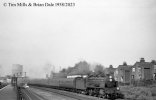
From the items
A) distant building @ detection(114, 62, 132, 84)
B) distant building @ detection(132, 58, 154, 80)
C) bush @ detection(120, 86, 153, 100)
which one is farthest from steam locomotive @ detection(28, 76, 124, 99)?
distant building @ detection(114, 62, 132, 84)

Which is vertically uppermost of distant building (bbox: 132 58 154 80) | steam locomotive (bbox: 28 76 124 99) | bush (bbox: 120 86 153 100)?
distant building (bbox: 132 58 154 80)

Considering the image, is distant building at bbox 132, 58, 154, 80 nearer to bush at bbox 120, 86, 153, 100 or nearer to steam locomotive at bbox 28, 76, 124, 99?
bush at bbox 120, 86, 153, 100

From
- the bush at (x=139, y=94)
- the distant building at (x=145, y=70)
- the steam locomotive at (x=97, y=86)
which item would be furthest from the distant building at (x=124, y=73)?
the bush at (x=139, y=94)

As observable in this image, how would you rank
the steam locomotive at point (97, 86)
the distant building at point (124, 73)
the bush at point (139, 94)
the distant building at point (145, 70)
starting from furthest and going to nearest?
the distant building at point (124, 73)
the distant building at point (145, 70)
the bush at point (139, 94)
the steam locomotive at point (97, 86)

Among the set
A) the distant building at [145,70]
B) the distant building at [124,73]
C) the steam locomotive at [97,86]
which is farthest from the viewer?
the distant building at [124,73]

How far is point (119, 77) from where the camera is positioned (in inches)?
3184

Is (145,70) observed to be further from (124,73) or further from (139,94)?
(139,94)

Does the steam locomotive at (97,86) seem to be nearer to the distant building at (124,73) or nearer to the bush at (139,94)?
the bush at (139,94)

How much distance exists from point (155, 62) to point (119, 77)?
556 inches

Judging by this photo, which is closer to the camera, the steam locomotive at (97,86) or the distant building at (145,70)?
the steam locomotive at (97,86)

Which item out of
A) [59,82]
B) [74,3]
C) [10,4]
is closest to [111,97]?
[74,3]

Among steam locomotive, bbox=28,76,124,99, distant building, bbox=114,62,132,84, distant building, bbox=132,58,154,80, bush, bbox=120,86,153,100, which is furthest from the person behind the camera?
distant building, bbox=114,62,132,84

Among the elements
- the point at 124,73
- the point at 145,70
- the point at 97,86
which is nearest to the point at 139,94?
the point at 97,86

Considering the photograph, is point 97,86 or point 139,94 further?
point 139,94
